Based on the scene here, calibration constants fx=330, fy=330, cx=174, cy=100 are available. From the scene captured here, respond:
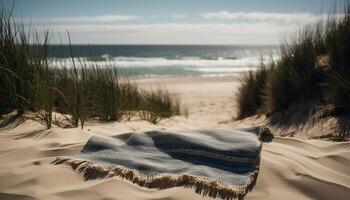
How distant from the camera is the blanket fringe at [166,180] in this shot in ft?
5.73

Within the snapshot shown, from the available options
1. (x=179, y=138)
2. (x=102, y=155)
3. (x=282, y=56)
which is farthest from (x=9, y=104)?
(x=282, y=56)

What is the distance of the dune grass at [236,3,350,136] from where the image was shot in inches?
142

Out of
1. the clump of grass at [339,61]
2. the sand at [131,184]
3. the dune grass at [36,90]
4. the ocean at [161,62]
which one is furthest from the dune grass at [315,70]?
the dune grass at [36,90]

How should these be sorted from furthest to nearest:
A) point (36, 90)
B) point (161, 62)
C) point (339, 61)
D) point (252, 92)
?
point (161, 62) → point (252, 92) → point (339, 61) → point (36, 90)

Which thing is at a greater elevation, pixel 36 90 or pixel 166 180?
pixel 36 90

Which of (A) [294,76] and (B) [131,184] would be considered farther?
(A) [294,76]

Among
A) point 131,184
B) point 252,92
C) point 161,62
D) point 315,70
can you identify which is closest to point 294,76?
point 315,70

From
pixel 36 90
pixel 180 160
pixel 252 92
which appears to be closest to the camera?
pixel 180 160

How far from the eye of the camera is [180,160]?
210 cm

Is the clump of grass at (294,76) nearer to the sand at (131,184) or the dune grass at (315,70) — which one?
the dune grass at (315,70)

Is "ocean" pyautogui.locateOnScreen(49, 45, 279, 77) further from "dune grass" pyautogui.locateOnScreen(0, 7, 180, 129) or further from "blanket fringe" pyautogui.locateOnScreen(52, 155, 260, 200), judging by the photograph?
"blanket fringe" pyautogui.locateOnScreen(52, 155, 260, 200)

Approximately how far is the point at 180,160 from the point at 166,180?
0.88 ft

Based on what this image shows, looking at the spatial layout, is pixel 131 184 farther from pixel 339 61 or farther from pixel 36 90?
pixel 339 61

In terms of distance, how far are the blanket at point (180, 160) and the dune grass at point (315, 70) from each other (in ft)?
5.59
